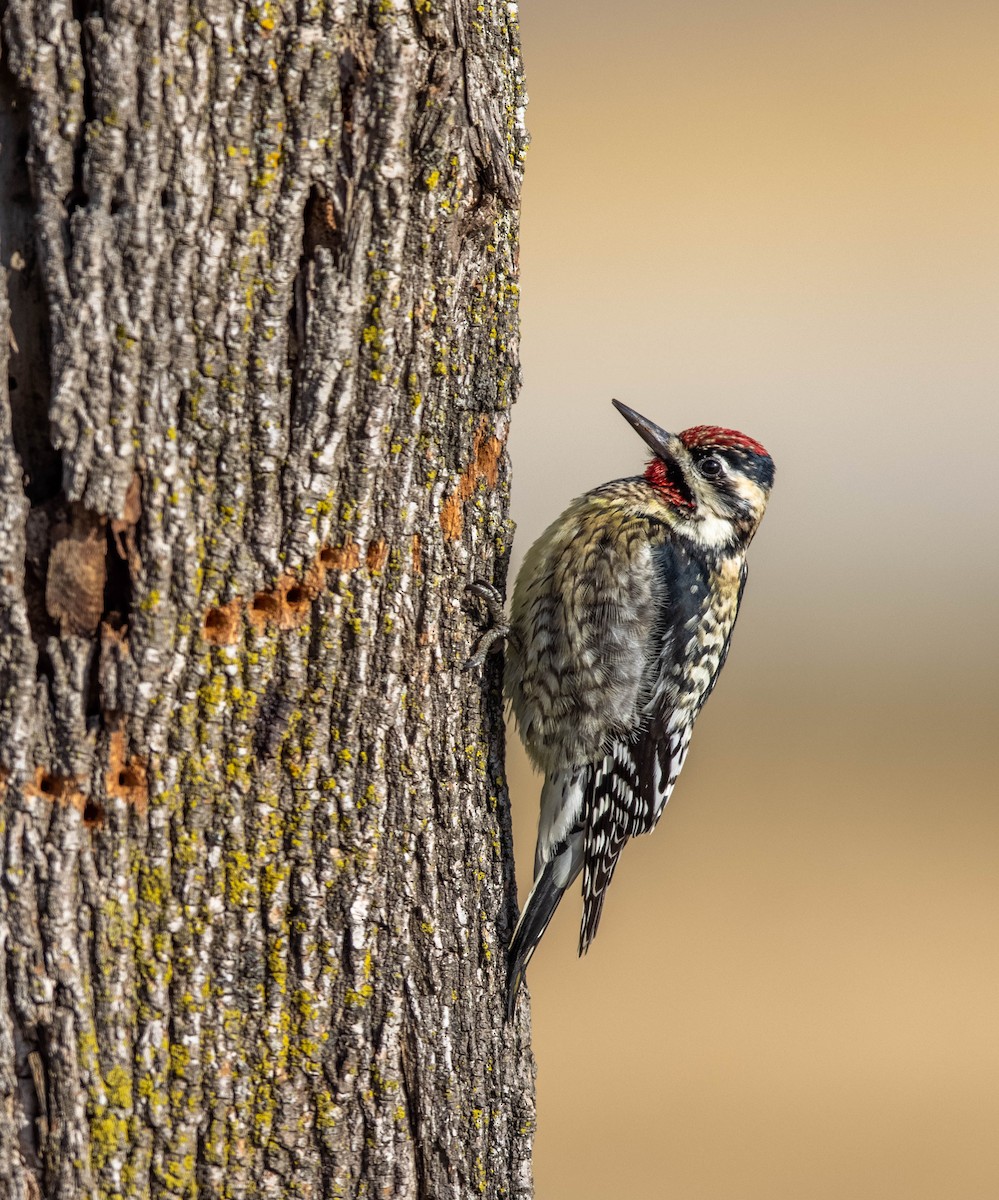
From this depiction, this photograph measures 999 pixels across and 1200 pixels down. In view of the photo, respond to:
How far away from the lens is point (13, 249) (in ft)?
6.73

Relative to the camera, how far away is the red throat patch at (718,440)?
12.5ft

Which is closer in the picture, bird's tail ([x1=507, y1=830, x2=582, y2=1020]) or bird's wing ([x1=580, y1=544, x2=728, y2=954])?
bird's tail ([x1=507, y1=830, x2=582, y2=1020])

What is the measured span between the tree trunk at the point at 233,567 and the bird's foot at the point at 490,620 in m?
0.17

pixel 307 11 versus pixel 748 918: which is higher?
pixel 307 11

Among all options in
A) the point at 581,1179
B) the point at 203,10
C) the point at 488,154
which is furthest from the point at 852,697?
the point at 203,10

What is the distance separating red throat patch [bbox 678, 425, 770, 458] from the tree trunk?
136 centimetres

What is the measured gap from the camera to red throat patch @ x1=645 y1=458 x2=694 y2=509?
3840mm

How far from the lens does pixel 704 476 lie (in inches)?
151

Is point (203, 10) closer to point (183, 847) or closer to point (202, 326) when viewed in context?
point (202, 326)

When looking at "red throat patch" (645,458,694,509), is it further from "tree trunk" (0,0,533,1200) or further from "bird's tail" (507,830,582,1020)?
"tree trunk" (0,0,533,1200)

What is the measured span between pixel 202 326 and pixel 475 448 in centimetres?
69

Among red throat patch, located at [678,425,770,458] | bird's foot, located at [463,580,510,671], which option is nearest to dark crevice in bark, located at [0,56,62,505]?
bird's foot, located at [463,580,510,671]

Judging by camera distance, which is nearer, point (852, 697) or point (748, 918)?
point (748, 918)

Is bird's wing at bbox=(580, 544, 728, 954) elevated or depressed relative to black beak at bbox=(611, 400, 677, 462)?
depressed
